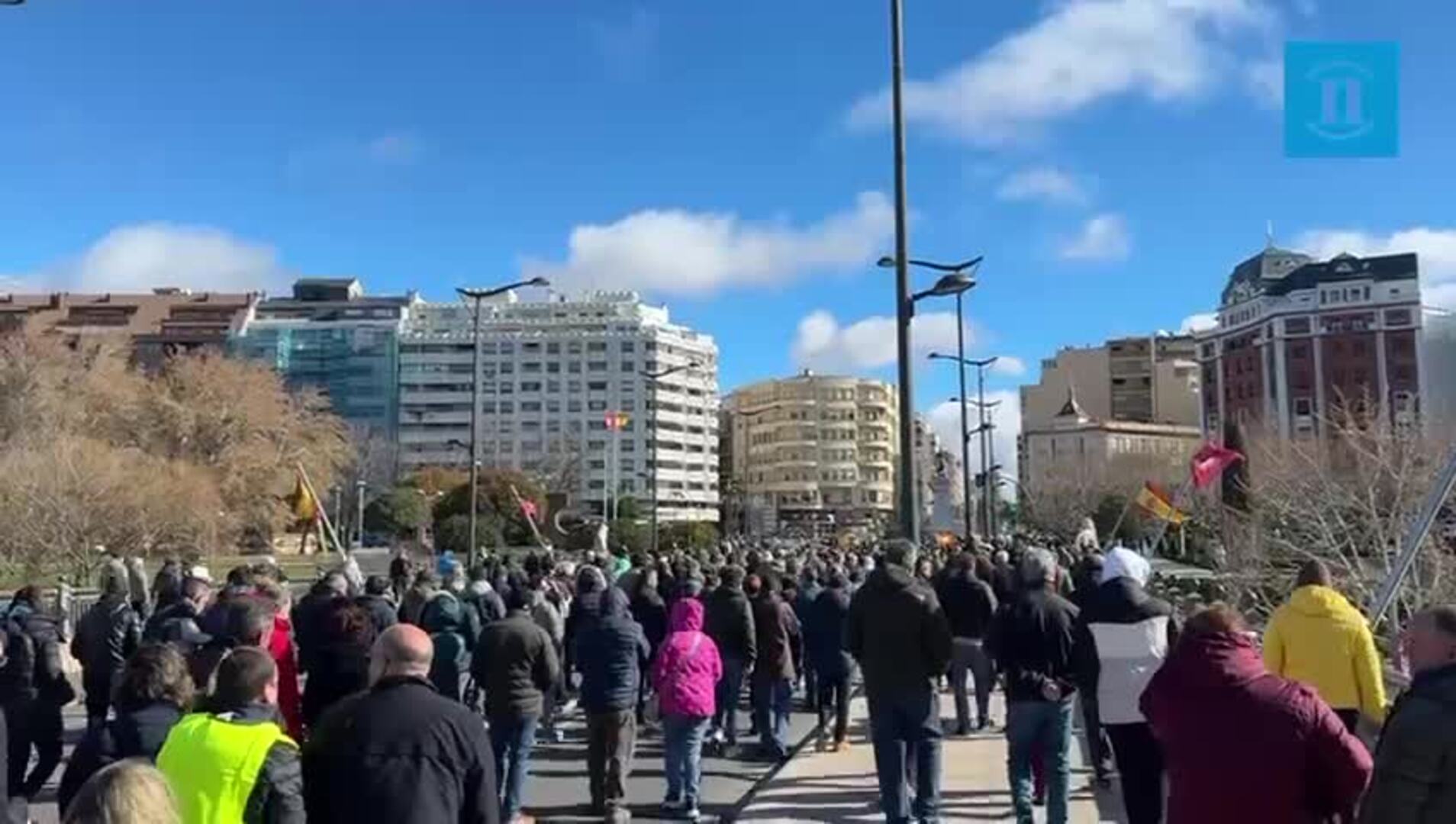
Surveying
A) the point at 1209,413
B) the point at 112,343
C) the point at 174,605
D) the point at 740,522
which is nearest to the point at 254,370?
the point at 112,343

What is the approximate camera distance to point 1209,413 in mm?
121188

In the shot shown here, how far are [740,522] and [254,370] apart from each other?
82727 mm

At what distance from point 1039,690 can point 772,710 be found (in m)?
4.52

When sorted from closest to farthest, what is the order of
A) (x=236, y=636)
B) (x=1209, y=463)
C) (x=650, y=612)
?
(x=236, y=636)
(x=650, y=612)
(x=1209, y=463)

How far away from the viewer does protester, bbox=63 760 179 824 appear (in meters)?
2.82

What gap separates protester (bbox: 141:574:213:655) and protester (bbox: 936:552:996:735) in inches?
247

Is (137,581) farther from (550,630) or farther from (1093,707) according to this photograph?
(1093,707)

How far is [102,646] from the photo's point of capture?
10.5m

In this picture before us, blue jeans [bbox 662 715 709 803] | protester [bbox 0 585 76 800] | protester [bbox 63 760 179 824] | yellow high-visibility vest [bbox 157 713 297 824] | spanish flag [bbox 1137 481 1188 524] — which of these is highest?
spanish flag [bbox 1137 481 1188 524]

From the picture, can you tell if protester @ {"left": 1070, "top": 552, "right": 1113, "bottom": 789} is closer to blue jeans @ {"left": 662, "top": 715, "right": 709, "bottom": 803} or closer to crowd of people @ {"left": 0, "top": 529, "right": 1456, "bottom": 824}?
crowd of people @ {"left": 0, "top": 529, "right": 1456, "bottom": 824}

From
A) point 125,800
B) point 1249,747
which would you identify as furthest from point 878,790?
point 125,800

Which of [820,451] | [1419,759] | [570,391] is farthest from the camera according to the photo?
[820,451]

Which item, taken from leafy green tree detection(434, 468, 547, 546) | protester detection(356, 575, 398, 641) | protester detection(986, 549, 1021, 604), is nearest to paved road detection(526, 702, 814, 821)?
protester detection(356, 575, 398, 641)

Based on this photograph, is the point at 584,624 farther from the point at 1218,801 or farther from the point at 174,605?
the point at 1218,801
